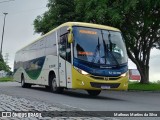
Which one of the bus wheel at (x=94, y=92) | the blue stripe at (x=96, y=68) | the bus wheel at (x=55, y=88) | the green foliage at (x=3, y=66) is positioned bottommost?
the bus wheel at (x=94, y=92)

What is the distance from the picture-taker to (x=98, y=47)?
18.5m

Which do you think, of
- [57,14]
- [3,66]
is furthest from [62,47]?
[3,66]

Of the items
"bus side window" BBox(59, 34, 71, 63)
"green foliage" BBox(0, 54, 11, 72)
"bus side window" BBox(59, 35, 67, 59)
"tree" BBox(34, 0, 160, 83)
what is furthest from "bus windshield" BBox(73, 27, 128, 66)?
"green foliage" BBox(0, 54, 11, 72)

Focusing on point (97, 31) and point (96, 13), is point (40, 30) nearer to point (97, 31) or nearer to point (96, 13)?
point (96, 13)

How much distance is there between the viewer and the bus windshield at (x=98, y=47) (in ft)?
60.0

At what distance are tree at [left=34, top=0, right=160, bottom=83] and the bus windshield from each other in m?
7.61

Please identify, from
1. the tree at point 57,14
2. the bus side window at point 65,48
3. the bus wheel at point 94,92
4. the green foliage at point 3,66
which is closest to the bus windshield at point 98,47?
the bus side window at point 65,48

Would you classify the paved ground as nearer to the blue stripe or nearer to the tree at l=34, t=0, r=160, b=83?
the blue stripe

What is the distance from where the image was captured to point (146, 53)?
33125mm

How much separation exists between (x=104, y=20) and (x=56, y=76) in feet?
29.8

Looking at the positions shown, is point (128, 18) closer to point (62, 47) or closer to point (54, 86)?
point (54, 86)

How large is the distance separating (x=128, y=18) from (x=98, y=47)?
1214 centimetres

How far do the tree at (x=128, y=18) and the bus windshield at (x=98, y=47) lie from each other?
Result: 761 cm

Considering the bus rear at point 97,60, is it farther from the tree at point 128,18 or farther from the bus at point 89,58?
the tree at point 128,18
